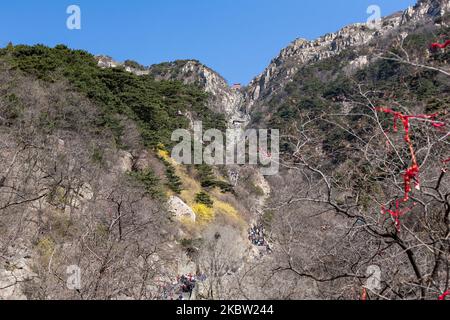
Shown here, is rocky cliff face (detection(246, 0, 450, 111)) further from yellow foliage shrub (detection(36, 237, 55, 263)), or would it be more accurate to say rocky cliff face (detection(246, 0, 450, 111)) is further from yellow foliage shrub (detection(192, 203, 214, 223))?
yellow foliage shrub (detection(36, 237, 55, 263))

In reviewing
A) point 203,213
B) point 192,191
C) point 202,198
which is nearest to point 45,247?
point 203,213

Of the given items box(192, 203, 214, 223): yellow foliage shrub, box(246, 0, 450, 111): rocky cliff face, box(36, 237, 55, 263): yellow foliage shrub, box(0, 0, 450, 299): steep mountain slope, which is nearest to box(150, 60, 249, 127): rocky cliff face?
box(246, 0, 450, 111): rocky cliff face

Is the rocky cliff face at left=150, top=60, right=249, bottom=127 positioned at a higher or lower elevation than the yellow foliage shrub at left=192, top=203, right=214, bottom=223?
higher

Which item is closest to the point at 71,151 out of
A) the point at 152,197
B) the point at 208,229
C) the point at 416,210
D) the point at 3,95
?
the point at 3,95

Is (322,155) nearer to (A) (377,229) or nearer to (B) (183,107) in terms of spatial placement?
(A) (377,229)

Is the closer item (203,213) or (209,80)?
(203,213)

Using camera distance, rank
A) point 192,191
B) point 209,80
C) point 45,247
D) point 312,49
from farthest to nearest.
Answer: point 312,49 → point 209,80 → point 192,191 → point 45,247

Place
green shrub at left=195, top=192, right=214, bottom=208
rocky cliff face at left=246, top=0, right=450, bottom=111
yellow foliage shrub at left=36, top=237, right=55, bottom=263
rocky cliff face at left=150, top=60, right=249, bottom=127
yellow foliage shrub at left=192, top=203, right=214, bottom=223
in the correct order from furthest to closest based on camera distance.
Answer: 1. rocky cliff face at left=246, top=0, right=450, bottom=111
2. rocky cliff face at left=150, top=60, right=249, bottom=127
3. green shrub at left=195, top=192, right=214, bottom=208
4. yellow foliage shrub at left=192, top=203, right=214, bottom=223
5. yellow foliage shrub at left=36, top=237, right=55, bottom=263

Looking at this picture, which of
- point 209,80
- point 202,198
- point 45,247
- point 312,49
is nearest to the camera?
point 45,247

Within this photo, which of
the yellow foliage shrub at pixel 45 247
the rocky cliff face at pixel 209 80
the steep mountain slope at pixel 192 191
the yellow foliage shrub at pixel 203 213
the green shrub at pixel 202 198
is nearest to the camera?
the steep mountain slope at pixel 192 191

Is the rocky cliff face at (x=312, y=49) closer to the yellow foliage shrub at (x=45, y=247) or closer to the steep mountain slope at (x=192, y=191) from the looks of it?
the steep mountain slope at (x=192, y=191)

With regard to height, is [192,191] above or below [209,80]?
below

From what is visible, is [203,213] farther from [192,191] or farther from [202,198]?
[192,191]

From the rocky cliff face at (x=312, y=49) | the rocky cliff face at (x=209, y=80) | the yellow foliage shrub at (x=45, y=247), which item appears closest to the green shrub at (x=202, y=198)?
the yellow foliage shrub at (x=45, y=247)
